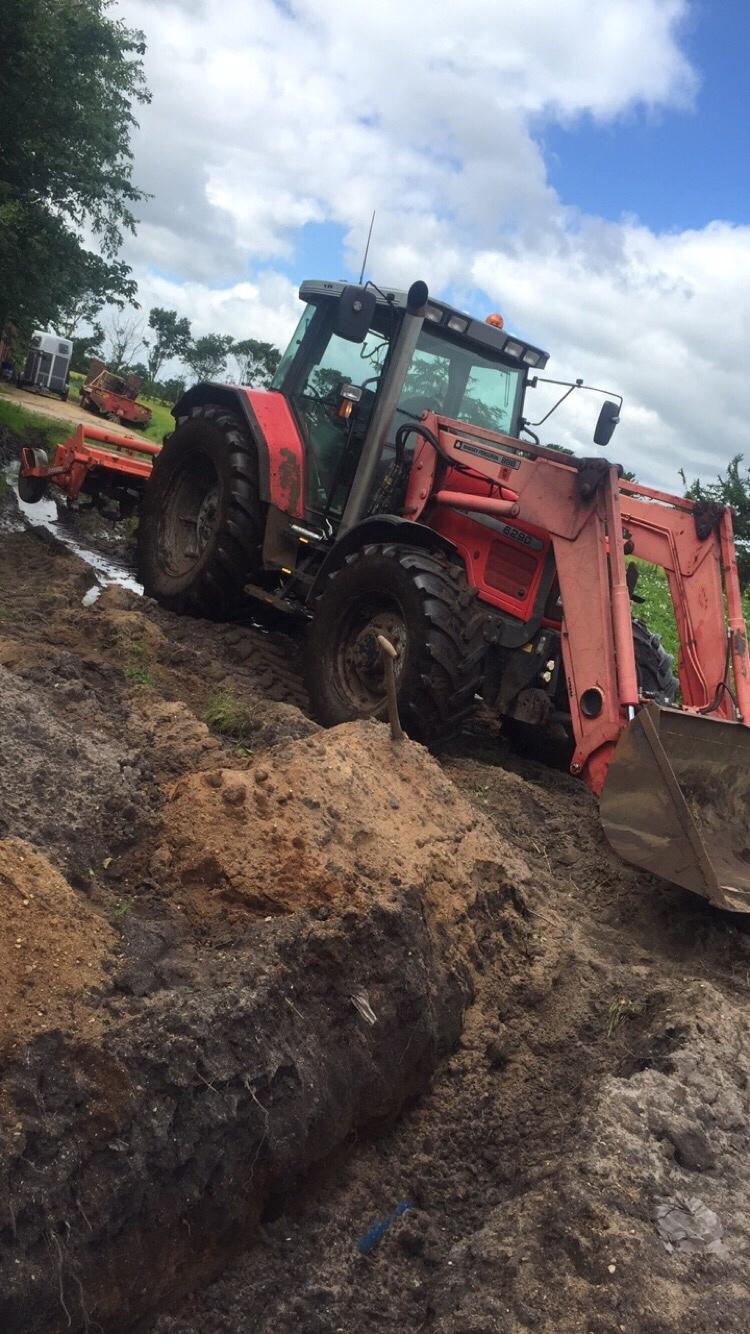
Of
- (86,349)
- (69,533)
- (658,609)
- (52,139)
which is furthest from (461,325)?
(86,349)

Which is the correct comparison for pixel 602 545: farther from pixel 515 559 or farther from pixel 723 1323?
pixel 723 1323

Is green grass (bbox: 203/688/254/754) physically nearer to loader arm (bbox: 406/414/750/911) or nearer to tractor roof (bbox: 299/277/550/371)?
loader arm (bbox: 406/414/750/911)

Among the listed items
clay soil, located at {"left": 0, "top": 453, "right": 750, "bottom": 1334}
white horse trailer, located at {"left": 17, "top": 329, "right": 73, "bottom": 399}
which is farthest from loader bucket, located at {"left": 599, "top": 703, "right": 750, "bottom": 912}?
white horse trailer, located at {"left": 17, "top": 329, "right": 73, "bottom": 399}

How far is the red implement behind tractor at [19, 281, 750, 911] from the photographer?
5297 millimetres

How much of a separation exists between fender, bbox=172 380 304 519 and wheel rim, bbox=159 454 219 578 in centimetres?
73

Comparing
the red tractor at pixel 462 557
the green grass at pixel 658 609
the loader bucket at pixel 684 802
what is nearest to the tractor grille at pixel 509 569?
the red tractor at pixel 462 557

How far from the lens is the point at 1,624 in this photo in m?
6.09

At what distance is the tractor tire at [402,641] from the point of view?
6051 mm

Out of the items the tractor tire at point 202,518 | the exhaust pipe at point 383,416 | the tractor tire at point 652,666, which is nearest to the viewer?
the tractor tire at point 652,666

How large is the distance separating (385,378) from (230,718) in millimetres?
2975

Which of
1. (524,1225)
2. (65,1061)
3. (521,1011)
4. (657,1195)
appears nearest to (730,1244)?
(657,1195)

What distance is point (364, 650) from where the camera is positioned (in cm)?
660

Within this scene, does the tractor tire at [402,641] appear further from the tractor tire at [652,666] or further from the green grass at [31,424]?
the green grass at [31,424]

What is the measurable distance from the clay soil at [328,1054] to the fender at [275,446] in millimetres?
2920
